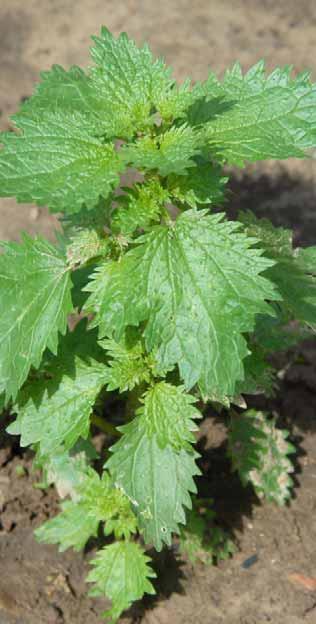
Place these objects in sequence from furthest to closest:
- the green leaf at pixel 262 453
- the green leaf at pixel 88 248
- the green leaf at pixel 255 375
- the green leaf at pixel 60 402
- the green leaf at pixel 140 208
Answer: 1. the green leaf at pixel 262 453
2. the green leaf at pixel 255 375
3. the green leaf at pixel 60 402
4. the green leaf at pixel 88 248
5. the green leaf at pixel 140 208

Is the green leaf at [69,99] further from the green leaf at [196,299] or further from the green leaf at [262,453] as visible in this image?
the green leaf at [262,453]

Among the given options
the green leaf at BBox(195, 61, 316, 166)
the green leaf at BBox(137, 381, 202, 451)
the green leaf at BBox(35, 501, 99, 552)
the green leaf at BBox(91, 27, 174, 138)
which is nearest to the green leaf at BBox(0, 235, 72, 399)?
the green leaf at BBox(137, 381, 202, 451)

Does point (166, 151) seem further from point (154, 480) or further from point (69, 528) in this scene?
point (69, 528)

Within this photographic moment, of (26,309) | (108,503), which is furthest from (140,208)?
(108,503)

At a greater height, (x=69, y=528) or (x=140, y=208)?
(x=140, y=208)

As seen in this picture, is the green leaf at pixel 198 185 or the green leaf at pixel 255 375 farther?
the green leaf at pixel 255 375

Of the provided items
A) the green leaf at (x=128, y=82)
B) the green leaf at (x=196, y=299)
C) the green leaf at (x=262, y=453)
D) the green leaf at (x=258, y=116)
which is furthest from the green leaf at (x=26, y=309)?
the green leaf at (x=262, y=453)

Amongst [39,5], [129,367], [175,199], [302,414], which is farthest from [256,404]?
[39,5]

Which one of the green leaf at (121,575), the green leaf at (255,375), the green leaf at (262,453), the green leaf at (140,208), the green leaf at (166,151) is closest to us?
the green leaf at (166,151)
